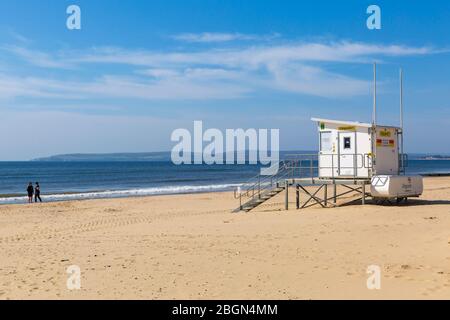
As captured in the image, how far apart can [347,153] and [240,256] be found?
1207cm

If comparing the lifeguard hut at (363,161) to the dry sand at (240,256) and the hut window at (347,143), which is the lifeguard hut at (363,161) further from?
the dry sand at (240,256)

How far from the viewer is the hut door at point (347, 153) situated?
892 inches

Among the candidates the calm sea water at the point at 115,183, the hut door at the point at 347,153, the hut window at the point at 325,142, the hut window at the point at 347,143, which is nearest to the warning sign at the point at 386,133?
the hut door at the point at 347,153

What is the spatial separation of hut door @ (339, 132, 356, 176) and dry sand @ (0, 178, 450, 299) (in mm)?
2423

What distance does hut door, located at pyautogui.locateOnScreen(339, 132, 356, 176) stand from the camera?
892 inches

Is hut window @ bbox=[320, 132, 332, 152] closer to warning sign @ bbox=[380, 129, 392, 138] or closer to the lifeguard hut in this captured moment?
the lifeguard hut

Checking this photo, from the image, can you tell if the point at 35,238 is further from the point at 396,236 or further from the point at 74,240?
the point at 396,236

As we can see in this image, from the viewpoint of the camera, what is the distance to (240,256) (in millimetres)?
12188

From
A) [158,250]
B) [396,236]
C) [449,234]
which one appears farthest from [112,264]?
[449,234]

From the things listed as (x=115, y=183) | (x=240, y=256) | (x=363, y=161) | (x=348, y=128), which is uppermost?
(x=348, y=128)

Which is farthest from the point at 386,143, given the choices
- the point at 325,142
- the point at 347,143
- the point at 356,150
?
the point at 325,142

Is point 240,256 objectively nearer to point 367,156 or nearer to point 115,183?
point 367,156

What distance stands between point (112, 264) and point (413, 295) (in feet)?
20.5

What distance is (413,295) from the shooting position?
8.52 meters
